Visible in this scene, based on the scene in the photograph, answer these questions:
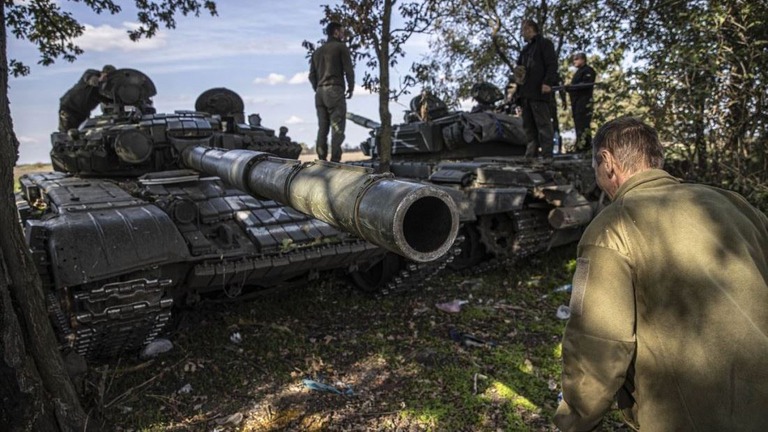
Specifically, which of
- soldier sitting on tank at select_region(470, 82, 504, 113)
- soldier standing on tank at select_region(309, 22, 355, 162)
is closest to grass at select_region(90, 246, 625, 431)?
soldier standing on tank at select_region(309, 22, 355, 162)

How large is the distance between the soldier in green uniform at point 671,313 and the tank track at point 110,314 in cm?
345

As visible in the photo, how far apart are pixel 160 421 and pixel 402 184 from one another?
3150mm

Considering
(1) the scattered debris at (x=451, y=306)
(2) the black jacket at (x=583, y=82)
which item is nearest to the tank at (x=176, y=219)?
(1) the scattered debris at (x=451, y=306)

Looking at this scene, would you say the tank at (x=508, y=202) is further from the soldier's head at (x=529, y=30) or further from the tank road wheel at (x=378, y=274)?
the soldier's head at (x=529, y=30)

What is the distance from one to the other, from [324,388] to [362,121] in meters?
8.02

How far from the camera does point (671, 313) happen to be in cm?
204

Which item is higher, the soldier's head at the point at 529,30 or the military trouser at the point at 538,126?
the soldier's head at the point at 529,30

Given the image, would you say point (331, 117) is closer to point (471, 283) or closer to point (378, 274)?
point (378, 274)

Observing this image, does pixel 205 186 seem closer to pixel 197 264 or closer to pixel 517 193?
pixel 197 264

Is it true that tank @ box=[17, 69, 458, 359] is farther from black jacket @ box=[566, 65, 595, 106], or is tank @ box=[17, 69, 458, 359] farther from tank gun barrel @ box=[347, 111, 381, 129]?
black jacket @ box=[566, 65, 595, 106]

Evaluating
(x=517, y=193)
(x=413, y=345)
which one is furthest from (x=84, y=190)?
(x=517, y=193)

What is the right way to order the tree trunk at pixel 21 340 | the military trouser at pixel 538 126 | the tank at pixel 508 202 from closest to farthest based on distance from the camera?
the tree trunk at pixel 21 340 < the tank at pixel 508 202 < the military trouser at pixel 538 126

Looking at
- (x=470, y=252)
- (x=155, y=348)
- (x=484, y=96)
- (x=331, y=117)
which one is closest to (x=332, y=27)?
(x=331, y=117)

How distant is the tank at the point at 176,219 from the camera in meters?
2.52
